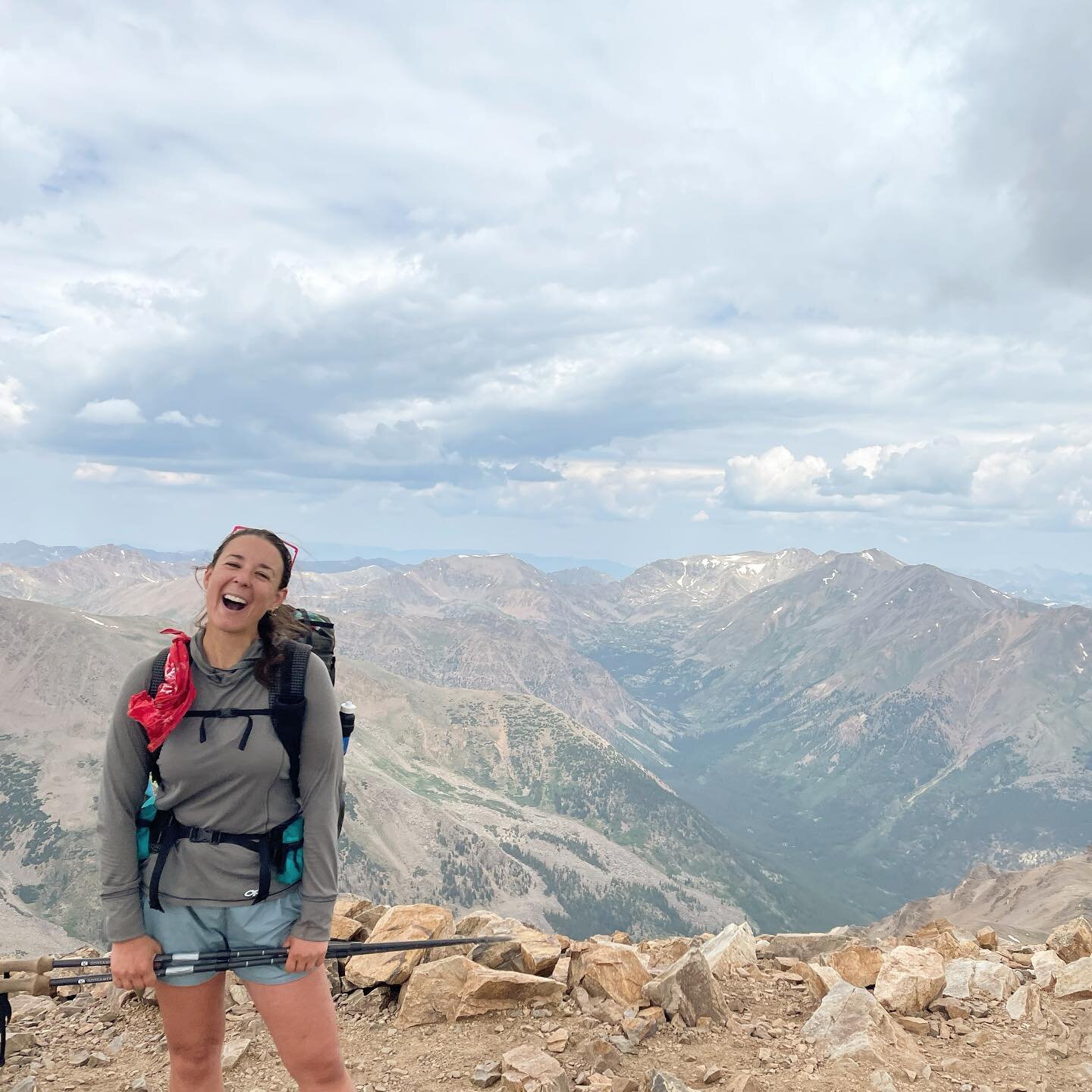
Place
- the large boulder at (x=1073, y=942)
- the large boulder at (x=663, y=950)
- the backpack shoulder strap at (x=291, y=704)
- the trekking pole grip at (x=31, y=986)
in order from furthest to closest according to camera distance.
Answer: the large boulder at (x=1073, y=942)
the large boulder at (x=663, y=950)
the trekking pole grip at (x=31, y=986)
the backpack shoulder strap at (x=291, y=704)

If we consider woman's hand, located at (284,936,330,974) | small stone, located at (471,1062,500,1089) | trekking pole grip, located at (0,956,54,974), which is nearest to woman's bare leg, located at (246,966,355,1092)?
woman's hand, located at (284,936,330,974)

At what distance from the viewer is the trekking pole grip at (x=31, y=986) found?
25.1 feet

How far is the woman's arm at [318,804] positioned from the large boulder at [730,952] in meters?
9.25

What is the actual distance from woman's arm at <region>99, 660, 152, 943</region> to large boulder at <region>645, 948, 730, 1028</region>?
8.53m

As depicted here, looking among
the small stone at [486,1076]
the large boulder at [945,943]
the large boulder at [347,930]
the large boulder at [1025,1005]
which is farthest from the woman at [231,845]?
the large boulder at [945,943]

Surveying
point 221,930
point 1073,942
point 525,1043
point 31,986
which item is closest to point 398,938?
point 525,1043

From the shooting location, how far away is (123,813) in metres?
6.05

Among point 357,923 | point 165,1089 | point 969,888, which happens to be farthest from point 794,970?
point 969,888

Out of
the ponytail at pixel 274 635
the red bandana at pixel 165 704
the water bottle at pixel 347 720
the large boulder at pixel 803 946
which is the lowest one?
the large boulder at pixel 803 946

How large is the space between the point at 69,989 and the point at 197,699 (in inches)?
441

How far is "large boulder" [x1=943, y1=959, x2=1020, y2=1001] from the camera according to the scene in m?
12.6

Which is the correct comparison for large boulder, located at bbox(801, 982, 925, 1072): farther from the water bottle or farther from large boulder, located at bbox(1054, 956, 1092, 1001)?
the water bottle

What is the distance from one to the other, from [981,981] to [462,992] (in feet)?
29.0

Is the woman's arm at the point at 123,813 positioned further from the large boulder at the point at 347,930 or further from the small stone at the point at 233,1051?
the large boulder at the point at 347,930
